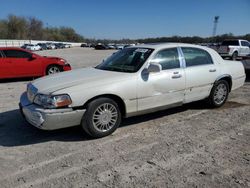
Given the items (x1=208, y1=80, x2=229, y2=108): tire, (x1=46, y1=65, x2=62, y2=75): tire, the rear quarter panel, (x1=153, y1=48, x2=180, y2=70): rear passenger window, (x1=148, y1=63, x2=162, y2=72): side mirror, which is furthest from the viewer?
(x1=46, y1=65, x2=62, y2=75): tire

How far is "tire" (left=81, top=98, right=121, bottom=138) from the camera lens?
4.62 m

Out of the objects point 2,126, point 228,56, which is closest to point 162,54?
point 2,126

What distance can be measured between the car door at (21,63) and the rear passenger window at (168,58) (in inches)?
282

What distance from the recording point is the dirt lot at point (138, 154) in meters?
3.48

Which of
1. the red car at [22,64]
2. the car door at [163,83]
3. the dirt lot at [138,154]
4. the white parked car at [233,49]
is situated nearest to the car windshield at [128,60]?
the car door at [163,83]

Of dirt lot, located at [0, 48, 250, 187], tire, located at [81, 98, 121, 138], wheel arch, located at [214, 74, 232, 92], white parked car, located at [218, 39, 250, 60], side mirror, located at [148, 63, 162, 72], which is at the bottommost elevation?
dirt lot, located at [0, 48, 250, 187]

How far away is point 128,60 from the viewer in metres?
5.63

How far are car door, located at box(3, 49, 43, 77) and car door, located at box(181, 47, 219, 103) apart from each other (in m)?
7.20

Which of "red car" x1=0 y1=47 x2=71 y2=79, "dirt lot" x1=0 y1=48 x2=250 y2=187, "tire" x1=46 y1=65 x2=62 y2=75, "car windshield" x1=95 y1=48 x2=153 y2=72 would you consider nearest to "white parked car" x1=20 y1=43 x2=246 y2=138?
"car windshield" x1=95 y1=48 x2=153 y2=72

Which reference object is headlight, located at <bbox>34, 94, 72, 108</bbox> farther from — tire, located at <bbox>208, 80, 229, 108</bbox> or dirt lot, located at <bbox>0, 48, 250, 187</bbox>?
tire, located at <bbox>208, 80, 229, 108</bbox>

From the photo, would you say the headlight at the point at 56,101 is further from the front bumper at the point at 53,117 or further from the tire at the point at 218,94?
the tire at the point at 218,94

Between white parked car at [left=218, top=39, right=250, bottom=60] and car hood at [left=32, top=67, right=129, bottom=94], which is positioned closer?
car hood at [left=32, top=67, right=129, bottom=94]

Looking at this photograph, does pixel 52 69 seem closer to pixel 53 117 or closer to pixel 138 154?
pixel 53 117

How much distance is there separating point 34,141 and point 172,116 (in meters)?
2.83
